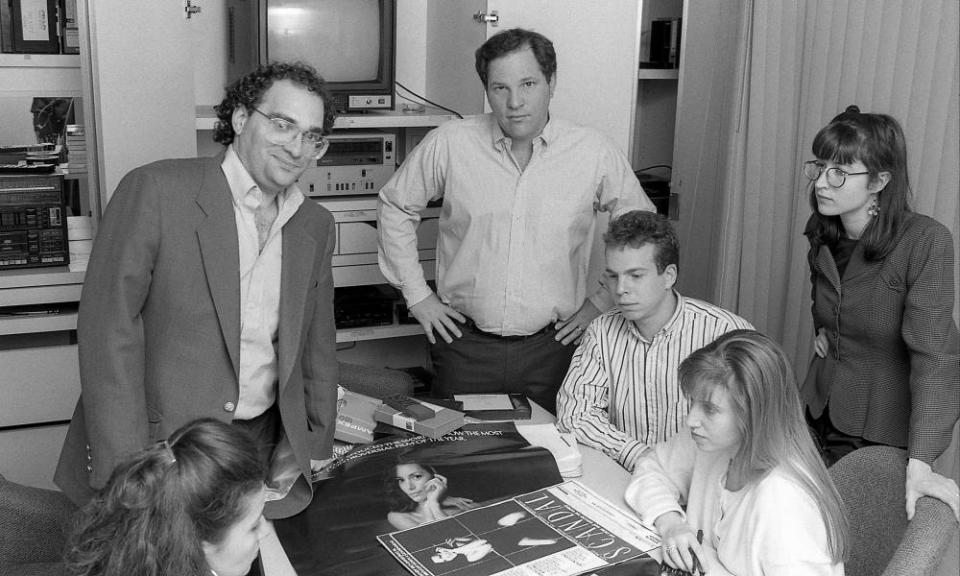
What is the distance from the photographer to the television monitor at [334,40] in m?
3.19

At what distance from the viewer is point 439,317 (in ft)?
8.93

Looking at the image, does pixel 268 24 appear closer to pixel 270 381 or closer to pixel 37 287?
pixel 37 287

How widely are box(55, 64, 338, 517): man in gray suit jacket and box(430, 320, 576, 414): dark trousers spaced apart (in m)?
0.83

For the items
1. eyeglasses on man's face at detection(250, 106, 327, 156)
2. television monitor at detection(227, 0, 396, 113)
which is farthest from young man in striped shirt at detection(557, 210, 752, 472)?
television monitor at detection(227, 0, 396, 113)

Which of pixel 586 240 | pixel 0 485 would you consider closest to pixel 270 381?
pixel 0 485

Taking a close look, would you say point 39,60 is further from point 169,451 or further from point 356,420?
point 169,451

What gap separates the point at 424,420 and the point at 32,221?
5.89 ft

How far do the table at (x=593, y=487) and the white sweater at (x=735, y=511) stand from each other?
6cm

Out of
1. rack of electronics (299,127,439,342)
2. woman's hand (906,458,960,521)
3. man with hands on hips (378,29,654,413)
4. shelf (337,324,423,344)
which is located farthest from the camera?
shelf (337,324,423,344)

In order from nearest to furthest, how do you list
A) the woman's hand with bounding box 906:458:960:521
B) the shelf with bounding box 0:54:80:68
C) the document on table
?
1. the woman's hand with bounding box 906:458:960:521
2. the document on table
3. the shelf with bounding box 0:54:80:68

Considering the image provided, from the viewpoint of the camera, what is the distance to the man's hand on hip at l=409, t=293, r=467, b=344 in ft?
8.91

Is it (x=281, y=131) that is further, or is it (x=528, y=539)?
(x=281, y=131)

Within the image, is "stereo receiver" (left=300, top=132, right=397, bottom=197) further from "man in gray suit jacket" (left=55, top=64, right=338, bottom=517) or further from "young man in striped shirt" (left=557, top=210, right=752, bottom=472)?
"man in gray suit jacket" (left=55, top=64, right=338, bottom=517)

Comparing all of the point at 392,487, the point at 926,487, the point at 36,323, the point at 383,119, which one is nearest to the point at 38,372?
the point at 36,323
